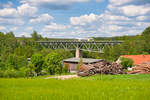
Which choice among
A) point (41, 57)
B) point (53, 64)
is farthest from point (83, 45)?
point (53, 64)

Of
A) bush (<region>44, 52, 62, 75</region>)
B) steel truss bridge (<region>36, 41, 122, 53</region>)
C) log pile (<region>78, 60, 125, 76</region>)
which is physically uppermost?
steel truss bridge (<region>36, 41, 122, 53</region>)

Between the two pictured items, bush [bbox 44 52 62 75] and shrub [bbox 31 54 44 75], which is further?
shrub [bbox 31 54 44 75]

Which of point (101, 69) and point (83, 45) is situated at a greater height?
point (83, 45)

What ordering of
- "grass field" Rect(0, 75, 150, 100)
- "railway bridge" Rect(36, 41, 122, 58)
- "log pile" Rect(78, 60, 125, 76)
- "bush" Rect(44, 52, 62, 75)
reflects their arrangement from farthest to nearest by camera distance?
1. "railway bridge" Rect(36, 41, 122, 58)
2. "bush" Rect(44, 52, 62, 75)
3. "log pile" Rect(78, 60, 125, 76)
4. "grass field" Rect(0, 75, 150, 100)

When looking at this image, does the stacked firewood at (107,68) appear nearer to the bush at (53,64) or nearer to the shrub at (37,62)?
the bush at (53,64)

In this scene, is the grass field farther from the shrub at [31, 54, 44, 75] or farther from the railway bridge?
the railway bridge

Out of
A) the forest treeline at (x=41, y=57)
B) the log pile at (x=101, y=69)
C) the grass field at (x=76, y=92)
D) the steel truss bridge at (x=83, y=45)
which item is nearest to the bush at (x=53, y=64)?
the forest treeline at (x=41, y=57)

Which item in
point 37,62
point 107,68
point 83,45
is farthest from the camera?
point 83,45

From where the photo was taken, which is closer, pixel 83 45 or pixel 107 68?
pixel 107 68

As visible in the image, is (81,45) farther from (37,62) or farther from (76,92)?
(76,92)

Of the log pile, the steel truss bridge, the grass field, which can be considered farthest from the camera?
the steel truss bridge

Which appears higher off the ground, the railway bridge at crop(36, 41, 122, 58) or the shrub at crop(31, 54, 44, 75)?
the railway bridge at crop(36, 41, 122, 58)

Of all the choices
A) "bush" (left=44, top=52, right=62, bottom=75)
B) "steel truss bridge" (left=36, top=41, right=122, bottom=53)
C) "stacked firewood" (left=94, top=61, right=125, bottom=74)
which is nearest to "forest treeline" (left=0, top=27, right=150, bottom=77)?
"bush" (left=44, top=52, right=62, bottom=75)

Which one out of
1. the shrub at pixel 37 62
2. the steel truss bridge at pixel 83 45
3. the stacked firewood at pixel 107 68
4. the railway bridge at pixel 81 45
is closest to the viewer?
the stacked firewood at pixel 107 68
